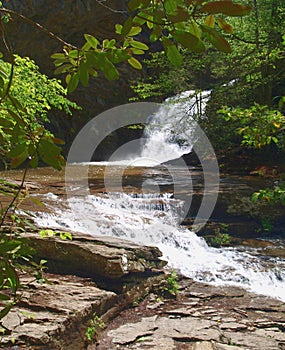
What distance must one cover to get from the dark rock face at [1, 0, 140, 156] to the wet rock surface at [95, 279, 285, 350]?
26.8ft

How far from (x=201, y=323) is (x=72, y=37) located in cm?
1405

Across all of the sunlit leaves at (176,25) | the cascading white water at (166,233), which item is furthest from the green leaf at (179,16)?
the cascading white water at (166,233)

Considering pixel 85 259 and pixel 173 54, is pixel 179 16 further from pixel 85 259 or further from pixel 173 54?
pixel 85 259

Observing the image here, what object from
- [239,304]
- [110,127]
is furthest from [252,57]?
[110,127]

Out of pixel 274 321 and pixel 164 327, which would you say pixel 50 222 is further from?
pixel 274 321

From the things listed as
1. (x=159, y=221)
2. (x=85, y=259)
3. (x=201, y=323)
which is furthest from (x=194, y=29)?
(x=159, y=221)

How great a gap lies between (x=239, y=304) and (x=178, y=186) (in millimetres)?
4449

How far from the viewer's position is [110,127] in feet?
63.9

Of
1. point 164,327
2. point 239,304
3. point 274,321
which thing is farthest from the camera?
point 239,304

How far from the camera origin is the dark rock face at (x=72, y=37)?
12.9 metres

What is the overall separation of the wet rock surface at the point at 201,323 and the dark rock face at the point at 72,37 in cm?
817

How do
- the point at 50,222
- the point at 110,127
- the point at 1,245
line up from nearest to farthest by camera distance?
1. the point at 1,245
2. the point at 50,222
3. the point at 110,127

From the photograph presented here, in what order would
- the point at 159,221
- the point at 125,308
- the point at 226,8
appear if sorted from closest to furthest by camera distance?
the point at 226,8
the point at 125,308
the point at 159,221

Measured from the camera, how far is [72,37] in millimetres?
15578
